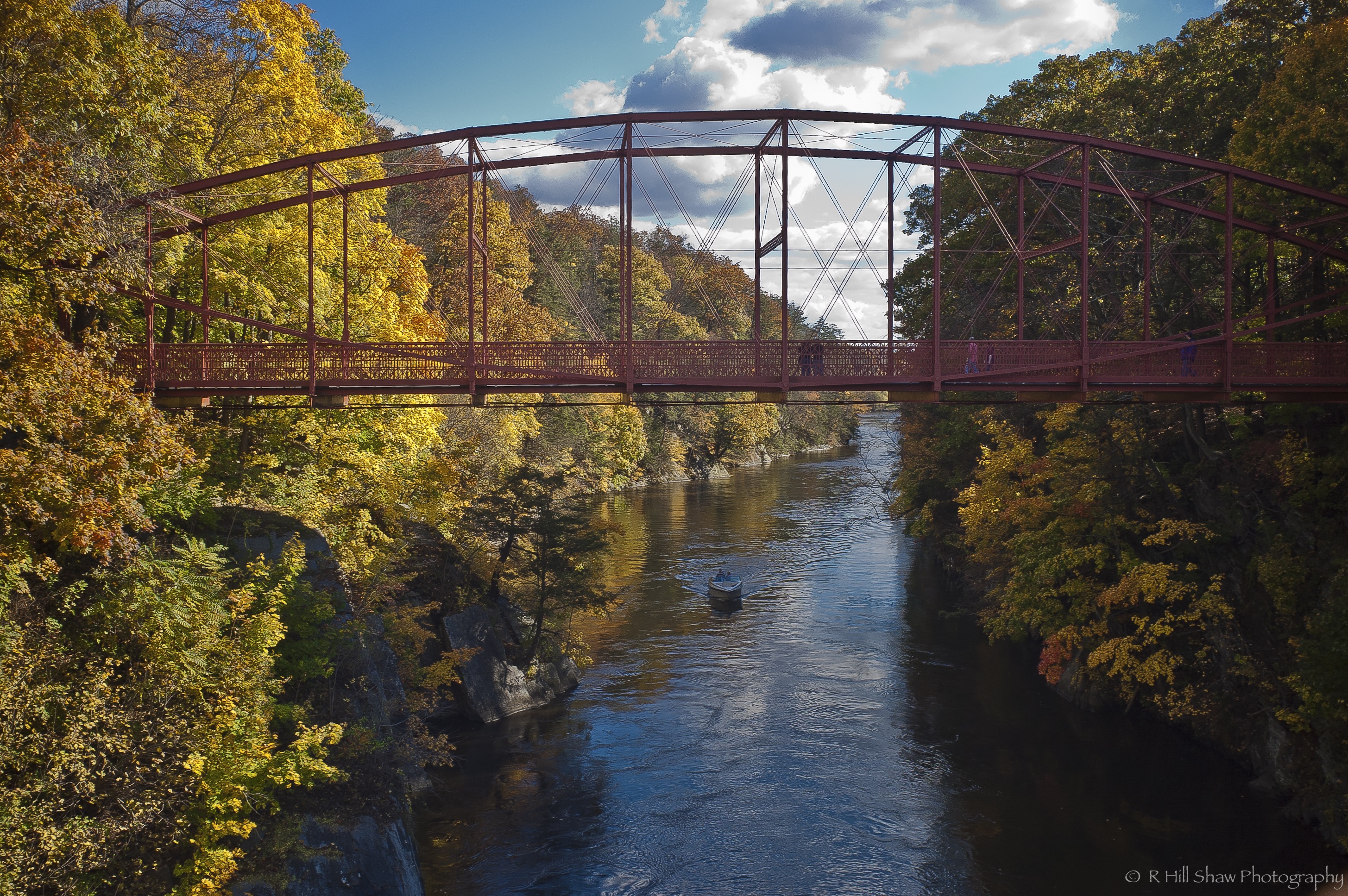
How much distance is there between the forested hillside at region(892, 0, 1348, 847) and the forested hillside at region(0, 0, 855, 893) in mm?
14053

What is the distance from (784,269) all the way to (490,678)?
1508cm

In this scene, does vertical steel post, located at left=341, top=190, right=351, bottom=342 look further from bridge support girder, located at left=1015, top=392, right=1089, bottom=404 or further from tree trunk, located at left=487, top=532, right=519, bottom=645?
bridge support girder, located at left=1015, top=392, right=1089, bottom=404

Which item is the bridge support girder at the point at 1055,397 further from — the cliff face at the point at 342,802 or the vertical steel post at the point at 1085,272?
the cliff face at the point at 342,802

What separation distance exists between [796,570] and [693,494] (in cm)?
2546

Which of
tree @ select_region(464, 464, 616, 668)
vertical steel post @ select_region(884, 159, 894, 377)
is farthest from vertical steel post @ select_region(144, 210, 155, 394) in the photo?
vertical steel post @ select_region(884, 159, 894, 377)

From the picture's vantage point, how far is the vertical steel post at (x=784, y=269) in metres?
19.9

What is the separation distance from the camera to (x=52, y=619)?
1370 cm

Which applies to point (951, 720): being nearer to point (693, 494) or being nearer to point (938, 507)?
point (938, 507)

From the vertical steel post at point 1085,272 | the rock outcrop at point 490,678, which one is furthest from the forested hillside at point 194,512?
the vertical steel post at point 1085,272

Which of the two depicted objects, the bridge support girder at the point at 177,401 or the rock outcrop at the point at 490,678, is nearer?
the bridge support girder at the point at 177,401

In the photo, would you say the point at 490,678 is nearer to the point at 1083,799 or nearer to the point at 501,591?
the point at 501,591

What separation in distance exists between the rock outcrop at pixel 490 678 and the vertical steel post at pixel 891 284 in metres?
14.1

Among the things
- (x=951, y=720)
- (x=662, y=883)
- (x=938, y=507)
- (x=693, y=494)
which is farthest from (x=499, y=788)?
(x=693, y=494)

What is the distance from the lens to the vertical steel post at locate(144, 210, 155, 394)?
18062 mm
